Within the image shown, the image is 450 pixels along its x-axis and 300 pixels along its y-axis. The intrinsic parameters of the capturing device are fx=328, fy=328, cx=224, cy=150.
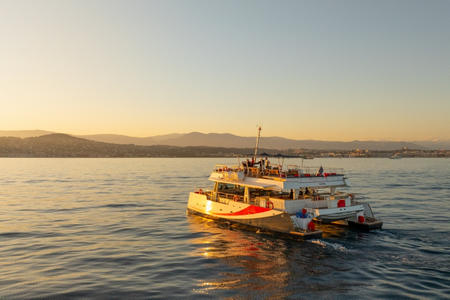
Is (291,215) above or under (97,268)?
above

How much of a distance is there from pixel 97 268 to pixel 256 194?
14.3 metres

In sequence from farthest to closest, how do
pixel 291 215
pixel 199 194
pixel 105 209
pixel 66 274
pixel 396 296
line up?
1. pixel 105 209
2. pixel 199 194
3. pixel 291 215
4. pixel 66 274
5. pixel 396 296

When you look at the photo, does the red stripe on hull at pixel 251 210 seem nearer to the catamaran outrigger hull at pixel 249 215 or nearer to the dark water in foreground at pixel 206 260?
the catamaran outrigger hull at pixel 249 215

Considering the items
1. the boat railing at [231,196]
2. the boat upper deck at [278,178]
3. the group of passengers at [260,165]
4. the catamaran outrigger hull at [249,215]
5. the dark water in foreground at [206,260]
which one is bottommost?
the dark water in foreground at [206,260]

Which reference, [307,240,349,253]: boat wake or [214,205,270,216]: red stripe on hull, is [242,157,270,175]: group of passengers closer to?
[214,205,270,216]: red stripe on hull

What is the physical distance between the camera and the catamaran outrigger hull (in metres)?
22.0

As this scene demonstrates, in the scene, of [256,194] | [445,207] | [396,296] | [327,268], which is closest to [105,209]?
[256,194]

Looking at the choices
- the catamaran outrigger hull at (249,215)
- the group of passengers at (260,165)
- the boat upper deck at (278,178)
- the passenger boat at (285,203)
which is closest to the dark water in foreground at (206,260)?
the catamaran outrigger hull at (249,215)

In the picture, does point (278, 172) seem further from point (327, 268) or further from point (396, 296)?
point (396, 296)

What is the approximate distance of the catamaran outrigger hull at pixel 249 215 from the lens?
2199 centimetres

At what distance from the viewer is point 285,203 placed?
22609 millimetres

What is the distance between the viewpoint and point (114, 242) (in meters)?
22.2

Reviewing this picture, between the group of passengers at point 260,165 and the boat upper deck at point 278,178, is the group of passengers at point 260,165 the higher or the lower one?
the higher one

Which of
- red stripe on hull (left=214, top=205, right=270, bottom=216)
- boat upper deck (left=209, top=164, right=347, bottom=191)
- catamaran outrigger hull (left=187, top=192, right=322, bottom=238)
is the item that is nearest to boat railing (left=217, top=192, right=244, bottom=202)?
catamaran outrigger hull (left=187, top=192, right=322, bottom=238)
